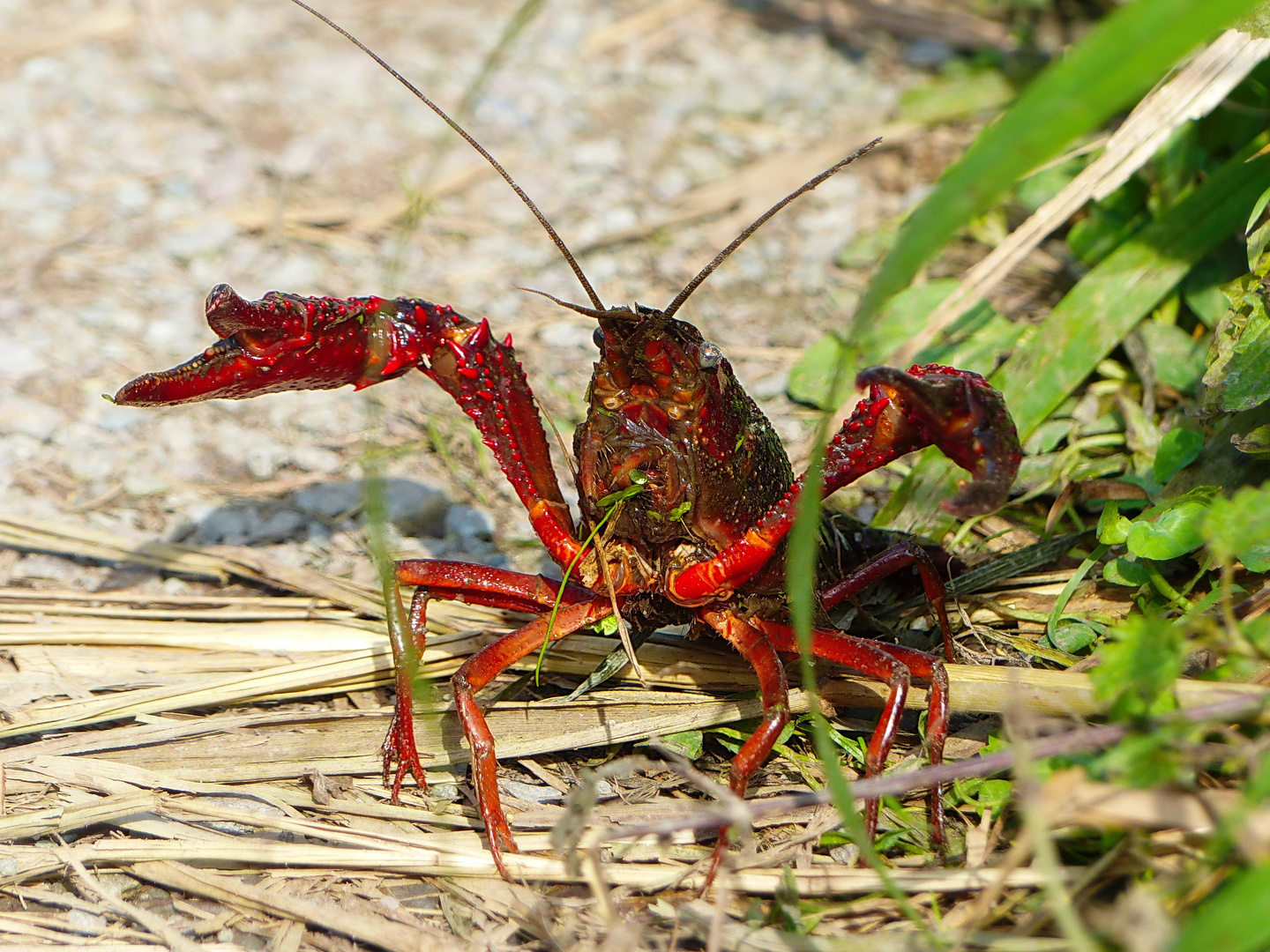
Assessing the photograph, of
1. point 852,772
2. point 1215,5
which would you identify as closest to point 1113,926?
point 852,772

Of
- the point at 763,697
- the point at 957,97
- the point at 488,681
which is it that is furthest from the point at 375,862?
the point at 957,97

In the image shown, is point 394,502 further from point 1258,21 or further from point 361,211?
point 1258,21

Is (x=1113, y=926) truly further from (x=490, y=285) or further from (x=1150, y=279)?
(x=490, y=285)

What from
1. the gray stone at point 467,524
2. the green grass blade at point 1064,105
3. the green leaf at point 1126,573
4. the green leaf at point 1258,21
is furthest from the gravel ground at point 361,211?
the green grass blade at point 1064,105

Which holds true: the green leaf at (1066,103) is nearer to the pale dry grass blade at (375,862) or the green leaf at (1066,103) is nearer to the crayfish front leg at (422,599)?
the pale dry grass blade at (375,862)

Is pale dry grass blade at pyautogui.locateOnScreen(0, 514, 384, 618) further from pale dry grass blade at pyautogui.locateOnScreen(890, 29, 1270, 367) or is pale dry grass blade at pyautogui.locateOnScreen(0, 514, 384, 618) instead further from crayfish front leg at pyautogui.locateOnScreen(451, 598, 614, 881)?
pale dry grass blade at pyautogui.locateOnScreen(890, 29, 1270, 367)

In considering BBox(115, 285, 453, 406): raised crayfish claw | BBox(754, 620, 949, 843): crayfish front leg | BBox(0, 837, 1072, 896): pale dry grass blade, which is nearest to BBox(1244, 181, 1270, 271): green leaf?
BBox(754, 620, 949, 843): crayfish front leg
